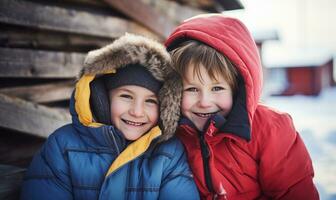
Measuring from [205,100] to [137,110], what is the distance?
41 centimetres

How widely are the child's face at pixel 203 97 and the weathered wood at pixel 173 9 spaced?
2333 mm

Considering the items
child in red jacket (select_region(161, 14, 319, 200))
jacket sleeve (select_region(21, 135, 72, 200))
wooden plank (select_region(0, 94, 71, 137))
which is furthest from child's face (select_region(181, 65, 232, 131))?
wooden plank (select_region(0, 94, 71, 137))

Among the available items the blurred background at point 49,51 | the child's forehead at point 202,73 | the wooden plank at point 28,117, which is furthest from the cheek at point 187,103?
the wooden plank at point 28,117

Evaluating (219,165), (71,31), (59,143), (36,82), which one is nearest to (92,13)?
(71,31)

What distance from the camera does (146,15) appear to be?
392cm

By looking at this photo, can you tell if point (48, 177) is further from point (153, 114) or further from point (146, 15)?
point (146, 15)

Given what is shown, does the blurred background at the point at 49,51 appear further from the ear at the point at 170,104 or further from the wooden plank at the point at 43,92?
the ear at the point at 170,104

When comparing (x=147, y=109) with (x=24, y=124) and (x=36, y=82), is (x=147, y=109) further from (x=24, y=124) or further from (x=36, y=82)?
(x=36, y=82)

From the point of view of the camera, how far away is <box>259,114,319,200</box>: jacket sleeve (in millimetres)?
1835

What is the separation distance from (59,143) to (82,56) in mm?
1686

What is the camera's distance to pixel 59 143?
1.86m

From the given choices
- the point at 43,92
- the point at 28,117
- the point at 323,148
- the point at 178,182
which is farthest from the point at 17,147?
the point at 323,148

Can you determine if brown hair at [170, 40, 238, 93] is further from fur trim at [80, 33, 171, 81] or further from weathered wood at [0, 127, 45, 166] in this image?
weathered wood at [0, 127, 45, 166]

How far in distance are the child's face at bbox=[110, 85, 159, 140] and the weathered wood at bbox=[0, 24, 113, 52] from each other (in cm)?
119
